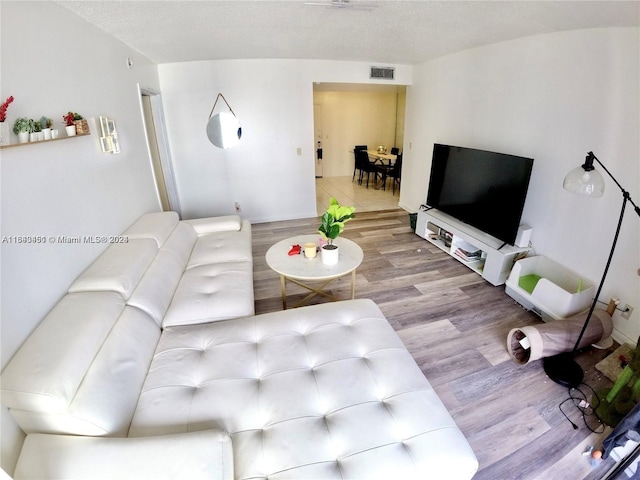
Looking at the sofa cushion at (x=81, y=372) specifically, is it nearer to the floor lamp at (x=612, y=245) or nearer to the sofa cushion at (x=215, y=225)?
the sofa cushion at (x=215, y=225)

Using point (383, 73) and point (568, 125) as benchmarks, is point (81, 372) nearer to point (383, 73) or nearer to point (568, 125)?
point (568, 125)

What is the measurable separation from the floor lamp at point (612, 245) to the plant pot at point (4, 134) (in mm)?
2638

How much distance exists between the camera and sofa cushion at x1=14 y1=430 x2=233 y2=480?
0.92 m

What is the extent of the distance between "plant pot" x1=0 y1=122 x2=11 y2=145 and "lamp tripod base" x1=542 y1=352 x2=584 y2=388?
3070 mm

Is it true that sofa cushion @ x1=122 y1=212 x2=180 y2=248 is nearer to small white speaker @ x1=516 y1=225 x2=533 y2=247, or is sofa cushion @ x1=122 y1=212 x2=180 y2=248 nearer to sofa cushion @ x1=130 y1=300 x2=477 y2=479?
sofa cushion @ x1=130 y1=300 x2=477 y2=479

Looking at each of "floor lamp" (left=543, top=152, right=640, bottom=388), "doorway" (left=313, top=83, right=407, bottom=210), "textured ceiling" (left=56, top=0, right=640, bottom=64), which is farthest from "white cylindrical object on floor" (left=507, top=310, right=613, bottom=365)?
"doorway" (left=313, top=83, right=407, bottom=210)

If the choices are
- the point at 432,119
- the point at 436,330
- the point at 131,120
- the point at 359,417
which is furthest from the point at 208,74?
the point at 359,417

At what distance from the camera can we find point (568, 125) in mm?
2385

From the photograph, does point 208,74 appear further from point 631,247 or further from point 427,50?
point 631,247

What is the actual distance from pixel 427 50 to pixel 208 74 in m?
2.71

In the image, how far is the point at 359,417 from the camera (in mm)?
1162

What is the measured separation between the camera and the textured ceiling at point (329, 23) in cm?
197

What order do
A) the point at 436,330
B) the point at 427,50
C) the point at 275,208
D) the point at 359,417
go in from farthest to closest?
the point at 275,208 < the point at 427,50 < the point at 436,330 < the point at 359,417

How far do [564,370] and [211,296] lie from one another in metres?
2.28
